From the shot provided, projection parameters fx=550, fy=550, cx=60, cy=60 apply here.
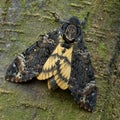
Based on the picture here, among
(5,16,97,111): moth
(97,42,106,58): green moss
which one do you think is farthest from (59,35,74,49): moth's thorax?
(97,42,106,58): green moss

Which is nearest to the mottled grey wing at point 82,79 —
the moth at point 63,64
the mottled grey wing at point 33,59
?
the moth at point 63,64

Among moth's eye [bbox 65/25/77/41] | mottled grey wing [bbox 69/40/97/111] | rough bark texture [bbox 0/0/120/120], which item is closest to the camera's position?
rough bark texture [bbox 0/0/120/120]

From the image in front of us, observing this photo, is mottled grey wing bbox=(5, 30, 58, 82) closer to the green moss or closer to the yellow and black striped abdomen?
the yellow and black striped abdomen

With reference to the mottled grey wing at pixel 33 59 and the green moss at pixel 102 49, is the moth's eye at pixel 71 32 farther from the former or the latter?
the green moss at pixel 102 49

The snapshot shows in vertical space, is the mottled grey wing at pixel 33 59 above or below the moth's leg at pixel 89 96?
above

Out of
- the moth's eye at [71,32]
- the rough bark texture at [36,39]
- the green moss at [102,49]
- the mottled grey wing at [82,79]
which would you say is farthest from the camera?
the moth's eye at [71,32]

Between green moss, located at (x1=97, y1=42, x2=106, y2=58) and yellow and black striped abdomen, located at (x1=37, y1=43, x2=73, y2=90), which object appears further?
green moss, located at (x1=97, y1=42, x2=106, y2=58)

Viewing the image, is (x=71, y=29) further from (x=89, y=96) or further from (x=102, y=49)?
(x=89, y=96)

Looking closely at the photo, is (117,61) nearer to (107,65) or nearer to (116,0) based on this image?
(107,65)
